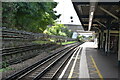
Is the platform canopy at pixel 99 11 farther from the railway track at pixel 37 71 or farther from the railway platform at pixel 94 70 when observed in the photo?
the railway track at pixel 37 71

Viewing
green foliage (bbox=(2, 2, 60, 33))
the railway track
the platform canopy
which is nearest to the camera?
the railway track

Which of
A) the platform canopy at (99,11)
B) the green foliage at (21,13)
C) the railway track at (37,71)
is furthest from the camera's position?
the green foliage at (21,13)

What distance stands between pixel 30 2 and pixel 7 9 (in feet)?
11.3

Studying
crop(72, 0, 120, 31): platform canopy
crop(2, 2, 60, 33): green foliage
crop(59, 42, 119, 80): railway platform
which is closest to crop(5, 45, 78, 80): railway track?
crop(59, 42, 119, 80): railway platform

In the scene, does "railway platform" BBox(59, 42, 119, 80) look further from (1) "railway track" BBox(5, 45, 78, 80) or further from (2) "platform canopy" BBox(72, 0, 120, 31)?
(2) "platform canopy" BBox(72, 0, 120, 31)

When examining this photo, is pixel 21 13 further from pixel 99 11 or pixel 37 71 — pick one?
pixel 37 71

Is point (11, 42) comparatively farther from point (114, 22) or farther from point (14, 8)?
point (114, 22)

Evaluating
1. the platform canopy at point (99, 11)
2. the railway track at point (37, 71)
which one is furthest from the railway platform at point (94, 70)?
the platform canopy at point (99, 11)

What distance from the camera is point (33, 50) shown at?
65.1ft

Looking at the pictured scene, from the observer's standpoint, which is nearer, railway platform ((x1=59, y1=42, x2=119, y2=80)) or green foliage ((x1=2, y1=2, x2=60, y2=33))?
railway platform ((x1=59, y1=42, x2=119, y2=80))

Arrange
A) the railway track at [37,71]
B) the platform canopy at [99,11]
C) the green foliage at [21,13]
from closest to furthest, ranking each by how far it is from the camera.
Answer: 1. the railway track at [37,71]
2. the platform canopy at [99,11]
3. the green foliage at [21,13]

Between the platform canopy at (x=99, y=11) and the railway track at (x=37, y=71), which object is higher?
the platform canopy at (x=99, y=11)

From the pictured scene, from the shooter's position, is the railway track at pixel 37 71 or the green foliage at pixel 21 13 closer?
the railway track at pixel 37 71

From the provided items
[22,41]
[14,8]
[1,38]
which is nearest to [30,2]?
[14,8]
